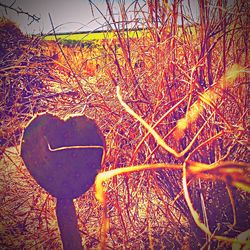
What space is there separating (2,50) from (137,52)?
69.5 inches

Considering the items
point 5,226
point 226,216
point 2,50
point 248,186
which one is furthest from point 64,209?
point 2,50

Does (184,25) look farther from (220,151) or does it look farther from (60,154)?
(60,154)

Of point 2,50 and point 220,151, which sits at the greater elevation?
point 2,50

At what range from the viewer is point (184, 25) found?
2.07 ft

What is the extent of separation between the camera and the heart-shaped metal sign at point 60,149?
405 mm

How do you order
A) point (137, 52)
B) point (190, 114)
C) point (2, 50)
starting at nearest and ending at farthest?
point (190, 114), point (137, 52), point (2, 50)

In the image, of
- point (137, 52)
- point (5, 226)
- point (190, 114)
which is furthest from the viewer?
point (5, 226)

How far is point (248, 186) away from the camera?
0.29 m

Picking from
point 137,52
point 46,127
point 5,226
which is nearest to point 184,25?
point 137,52

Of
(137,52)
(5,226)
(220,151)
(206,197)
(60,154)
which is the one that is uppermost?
(137,52)

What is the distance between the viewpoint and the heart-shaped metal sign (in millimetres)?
405

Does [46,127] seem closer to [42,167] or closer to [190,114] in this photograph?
[42,167]

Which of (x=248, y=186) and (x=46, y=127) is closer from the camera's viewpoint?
(x=248, y=186)

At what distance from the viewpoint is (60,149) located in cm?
40
